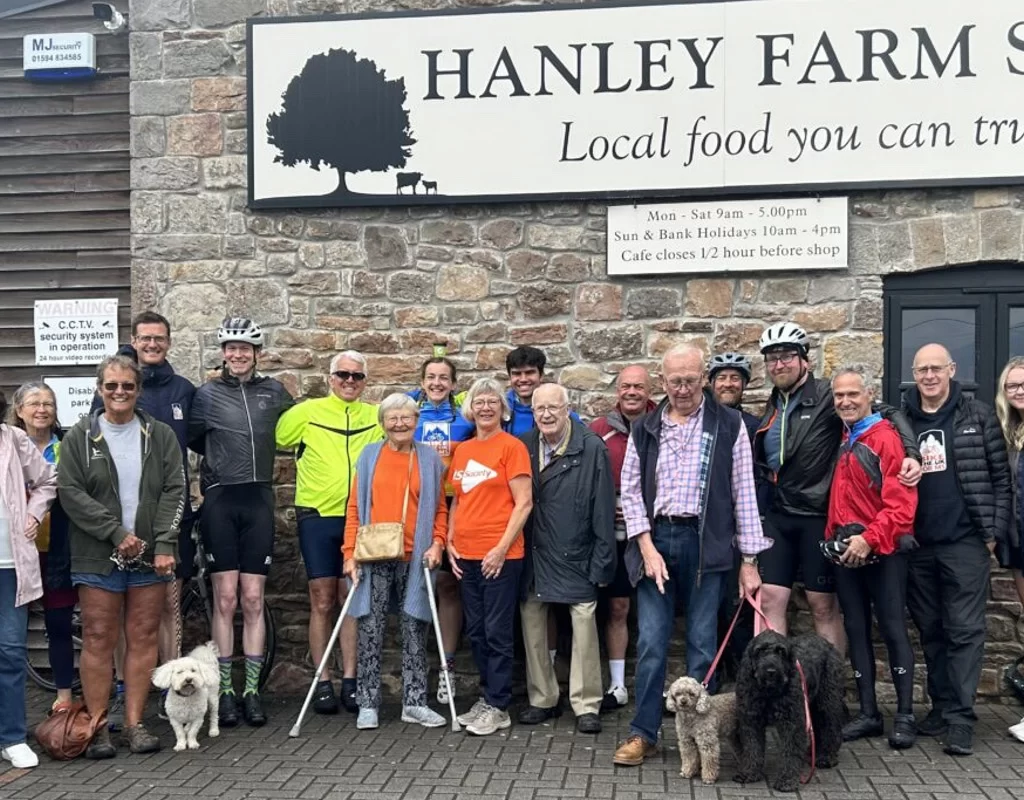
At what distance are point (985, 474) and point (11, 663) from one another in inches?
204

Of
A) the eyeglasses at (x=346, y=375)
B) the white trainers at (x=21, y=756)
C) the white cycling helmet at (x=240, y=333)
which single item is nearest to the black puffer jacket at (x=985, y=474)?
the eyeglasses at (x=346, y=375)

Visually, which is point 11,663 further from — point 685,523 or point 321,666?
point 685,523

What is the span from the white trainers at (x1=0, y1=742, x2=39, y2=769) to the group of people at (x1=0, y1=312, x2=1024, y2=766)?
0.01 meters

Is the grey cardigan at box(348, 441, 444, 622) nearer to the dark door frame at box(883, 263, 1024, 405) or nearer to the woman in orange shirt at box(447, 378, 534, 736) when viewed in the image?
the woman in orange shirt at box(447, 378, 534, 736)

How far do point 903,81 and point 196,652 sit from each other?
217 inches

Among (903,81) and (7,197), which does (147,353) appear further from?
(903,81)

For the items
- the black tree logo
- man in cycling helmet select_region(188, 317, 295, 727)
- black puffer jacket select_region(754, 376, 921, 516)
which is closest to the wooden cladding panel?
the black tree logo

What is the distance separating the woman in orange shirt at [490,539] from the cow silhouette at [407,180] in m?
1.85

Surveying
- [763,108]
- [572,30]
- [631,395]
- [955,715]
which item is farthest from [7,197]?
[955,715]

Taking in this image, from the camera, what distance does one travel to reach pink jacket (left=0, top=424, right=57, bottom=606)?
5441 mm

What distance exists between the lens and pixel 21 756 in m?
5.42

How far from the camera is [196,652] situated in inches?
231

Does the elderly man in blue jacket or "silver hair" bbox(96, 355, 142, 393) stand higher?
"silver hair" bbox(96, 355, 142, 393)

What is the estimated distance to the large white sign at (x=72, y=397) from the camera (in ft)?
24.5
